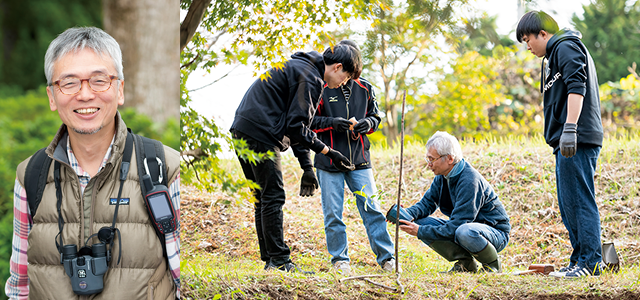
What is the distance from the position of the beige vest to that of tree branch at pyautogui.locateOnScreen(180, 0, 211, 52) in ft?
2.92

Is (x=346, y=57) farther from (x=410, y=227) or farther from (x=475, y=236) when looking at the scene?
(x=475, y=236)

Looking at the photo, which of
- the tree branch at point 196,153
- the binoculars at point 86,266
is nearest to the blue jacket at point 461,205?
the tree branch at point 196,153

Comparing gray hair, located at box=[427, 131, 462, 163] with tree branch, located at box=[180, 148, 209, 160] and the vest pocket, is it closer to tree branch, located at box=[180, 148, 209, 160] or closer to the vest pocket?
tree branch, located at box=[180, 148, 209, 160]

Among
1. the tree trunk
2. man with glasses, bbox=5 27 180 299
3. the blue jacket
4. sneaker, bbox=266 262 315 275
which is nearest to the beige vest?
man with glasses, bbox=5 27 180 299

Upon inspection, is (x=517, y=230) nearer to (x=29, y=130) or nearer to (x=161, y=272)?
(x=161, y=272)

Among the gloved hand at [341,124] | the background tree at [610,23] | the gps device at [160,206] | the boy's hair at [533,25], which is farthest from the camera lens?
the gloved hand at [341,124]

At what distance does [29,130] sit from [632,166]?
492cm

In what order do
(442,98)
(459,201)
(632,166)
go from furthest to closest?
(442,98) → (632,166) → (459,201)

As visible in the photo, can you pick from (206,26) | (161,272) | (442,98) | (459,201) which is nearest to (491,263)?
(459,201)

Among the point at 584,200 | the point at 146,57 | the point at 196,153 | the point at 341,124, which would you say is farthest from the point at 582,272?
the point at 146,57

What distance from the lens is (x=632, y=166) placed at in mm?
4297

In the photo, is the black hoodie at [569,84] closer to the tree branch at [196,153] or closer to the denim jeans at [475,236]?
the denim jeans at [475,236]

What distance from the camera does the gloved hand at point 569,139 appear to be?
7.40 ft

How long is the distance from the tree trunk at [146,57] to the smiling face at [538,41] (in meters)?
1.94
